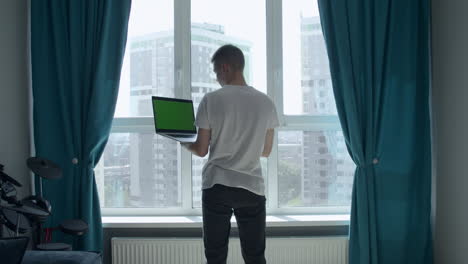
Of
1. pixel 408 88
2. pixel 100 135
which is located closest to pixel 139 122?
pixel 100 135

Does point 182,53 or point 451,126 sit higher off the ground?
point 182,53

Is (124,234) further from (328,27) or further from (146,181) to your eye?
(328,27)

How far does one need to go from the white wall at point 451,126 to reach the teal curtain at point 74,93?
206cm

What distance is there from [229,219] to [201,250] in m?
0.87

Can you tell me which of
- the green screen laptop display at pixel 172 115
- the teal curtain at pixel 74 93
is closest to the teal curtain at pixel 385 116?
the green screen laptop display at pixel 172 115

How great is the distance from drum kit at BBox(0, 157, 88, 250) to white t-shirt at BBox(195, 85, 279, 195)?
891 millimetres

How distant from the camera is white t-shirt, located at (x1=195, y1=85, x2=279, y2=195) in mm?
1740

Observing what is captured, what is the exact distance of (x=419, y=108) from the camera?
8.52 feet

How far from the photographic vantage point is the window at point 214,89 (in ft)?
9.16

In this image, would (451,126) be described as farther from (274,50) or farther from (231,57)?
(231,57)

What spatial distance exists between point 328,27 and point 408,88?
662 mm

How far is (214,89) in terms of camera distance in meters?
2.82

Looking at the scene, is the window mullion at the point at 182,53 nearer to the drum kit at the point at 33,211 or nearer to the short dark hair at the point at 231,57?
the drum kit at the point at 33,211

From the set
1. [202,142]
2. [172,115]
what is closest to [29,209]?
[172,115]
